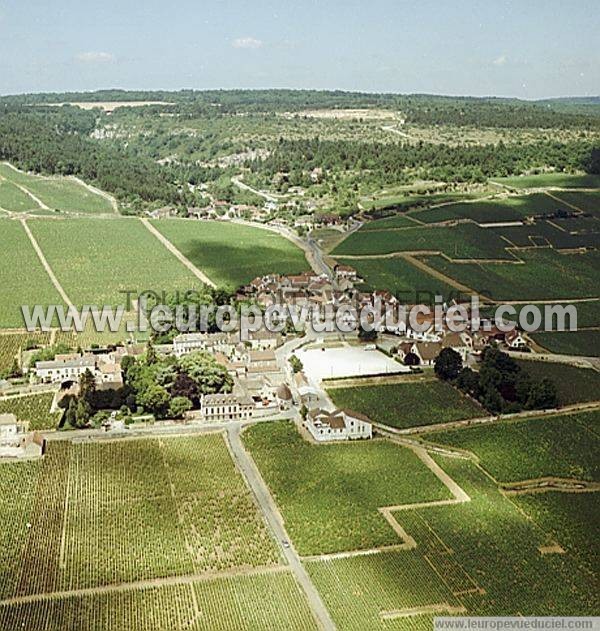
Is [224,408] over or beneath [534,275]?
beneath

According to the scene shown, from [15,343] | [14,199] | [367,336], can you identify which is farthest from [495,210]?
[15,343]

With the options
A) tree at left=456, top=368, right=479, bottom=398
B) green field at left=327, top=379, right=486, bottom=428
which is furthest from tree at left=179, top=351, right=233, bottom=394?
tree at left=456, top=368, right=479, bottom=398

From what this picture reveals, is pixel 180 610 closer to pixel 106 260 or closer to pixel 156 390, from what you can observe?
pixel 156 390

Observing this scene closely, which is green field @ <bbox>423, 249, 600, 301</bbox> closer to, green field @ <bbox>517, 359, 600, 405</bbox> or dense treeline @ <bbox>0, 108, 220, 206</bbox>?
green field @ <bbox>517, 359, 600, 405</bbox>

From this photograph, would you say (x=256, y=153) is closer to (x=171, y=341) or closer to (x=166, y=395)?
(x=171, y=341)

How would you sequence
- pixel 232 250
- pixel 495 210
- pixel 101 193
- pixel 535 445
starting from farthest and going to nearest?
1. pixel 101 193
2. pixel 495 210
3. pixel 232 250
4. pixel 535 445

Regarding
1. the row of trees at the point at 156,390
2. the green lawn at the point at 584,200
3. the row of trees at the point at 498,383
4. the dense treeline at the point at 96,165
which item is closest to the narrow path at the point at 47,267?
the row of trees at the point at 156,390
